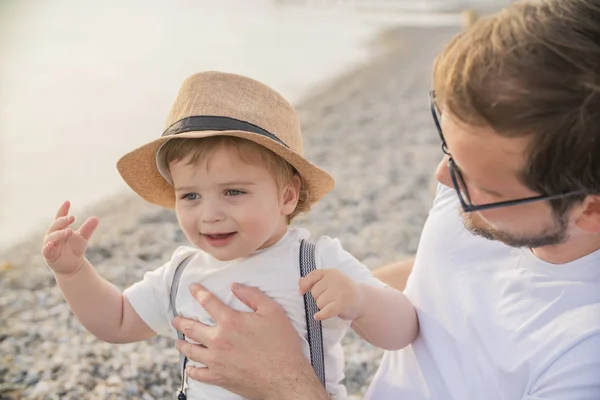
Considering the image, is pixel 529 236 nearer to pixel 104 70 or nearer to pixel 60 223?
pixel 60 223

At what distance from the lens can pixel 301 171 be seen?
8.61 ft

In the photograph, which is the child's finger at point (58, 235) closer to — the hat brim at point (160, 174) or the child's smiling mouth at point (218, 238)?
the hat brim at point (160, 174)

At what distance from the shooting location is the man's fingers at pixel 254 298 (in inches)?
96.7

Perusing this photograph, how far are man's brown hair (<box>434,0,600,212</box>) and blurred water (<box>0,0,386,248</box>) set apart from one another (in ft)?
18.0

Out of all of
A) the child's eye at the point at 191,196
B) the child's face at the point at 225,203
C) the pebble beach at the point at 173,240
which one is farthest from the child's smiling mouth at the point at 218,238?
the pebble beach at the point at 173,240

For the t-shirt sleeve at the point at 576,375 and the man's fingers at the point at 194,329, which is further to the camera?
the man's fingers at the point at 194,329

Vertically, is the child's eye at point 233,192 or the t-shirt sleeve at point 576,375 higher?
the child's eye at point 233,192

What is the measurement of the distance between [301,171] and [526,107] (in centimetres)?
92

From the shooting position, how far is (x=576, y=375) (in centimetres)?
198

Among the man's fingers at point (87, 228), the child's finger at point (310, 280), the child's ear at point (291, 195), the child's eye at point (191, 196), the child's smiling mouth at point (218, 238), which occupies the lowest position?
the child's finger at point (310, 280)

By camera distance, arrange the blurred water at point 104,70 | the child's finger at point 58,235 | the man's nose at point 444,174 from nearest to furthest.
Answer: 1. the man's nose at point 444,174
2. the child's finger at point 58,235
3. the blurred water at point 104,70

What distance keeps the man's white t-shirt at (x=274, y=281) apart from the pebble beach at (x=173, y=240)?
145 cm

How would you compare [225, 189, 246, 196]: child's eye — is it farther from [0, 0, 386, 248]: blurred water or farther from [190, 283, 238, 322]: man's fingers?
[0, 0, 386, 248]: blurred water

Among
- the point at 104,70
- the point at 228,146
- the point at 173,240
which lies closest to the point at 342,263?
the point at 228,146
